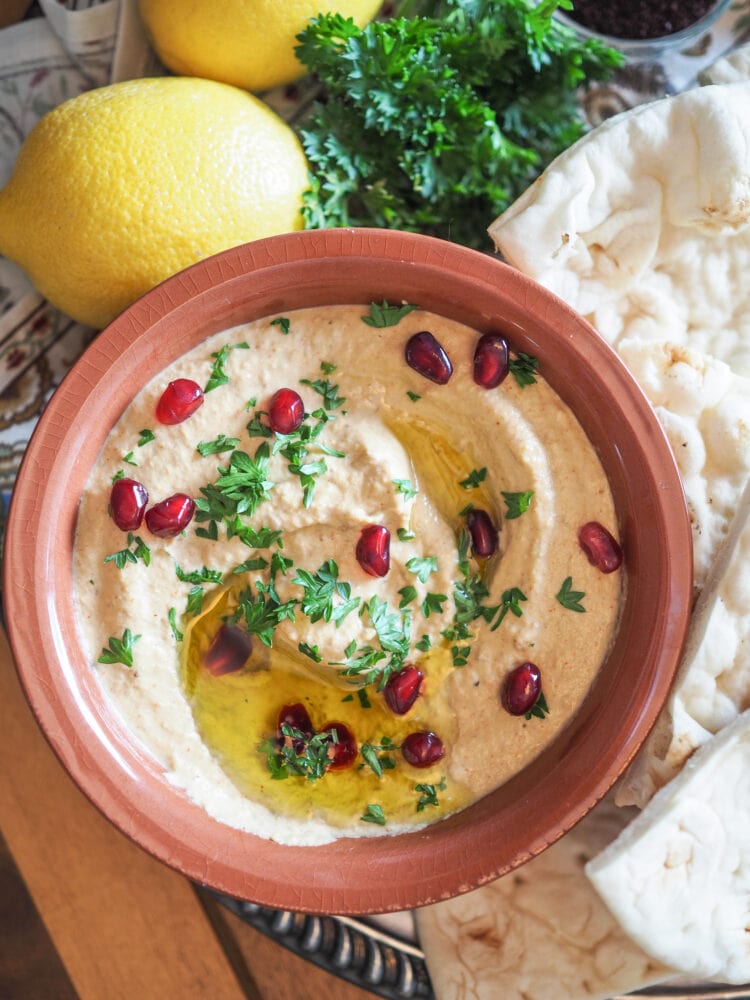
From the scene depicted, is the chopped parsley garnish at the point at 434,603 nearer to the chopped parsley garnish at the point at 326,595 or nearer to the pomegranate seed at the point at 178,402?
the chopped parsley garnish at the point at 326,595

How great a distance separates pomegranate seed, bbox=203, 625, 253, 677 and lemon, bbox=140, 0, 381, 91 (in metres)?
1.60

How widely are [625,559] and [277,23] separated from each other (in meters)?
1.74

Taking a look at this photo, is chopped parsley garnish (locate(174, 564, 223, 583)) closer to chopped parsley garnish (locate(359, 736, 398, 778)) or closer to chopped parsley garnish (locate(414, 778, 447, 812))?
chopped parsley garnish (locate(359, 736, 398, 778))

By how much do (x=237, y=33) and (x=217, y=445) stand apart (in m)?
1.17

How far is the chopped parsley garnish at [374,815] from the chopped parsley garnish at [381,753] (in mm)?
85

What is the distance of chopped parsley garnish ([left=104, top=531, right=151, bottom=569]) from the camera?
98.7 inches

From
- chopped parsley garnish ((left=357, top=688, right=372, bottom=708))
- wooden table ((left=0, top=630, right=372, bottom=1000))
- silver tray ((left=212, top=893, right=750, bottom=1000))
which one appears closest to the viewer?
chopped parsley garnish ((left=357, top=688, right=372, bottom=708))

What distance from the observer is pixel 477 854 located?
255 centimetres

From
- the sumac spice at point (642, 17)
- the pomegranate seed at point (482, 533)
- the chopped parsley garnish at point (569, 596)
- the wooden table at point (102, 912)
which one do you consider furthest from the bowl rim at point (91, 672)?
the sumac spice at point (642, 17)

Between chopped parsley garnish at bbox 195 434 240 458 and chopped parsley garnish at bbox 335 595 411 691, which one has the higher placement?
chopped parsley garnish at bbox 195 434 240 458

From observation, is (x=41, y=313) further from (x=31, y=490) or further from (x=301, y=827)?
(x=301, y=827)

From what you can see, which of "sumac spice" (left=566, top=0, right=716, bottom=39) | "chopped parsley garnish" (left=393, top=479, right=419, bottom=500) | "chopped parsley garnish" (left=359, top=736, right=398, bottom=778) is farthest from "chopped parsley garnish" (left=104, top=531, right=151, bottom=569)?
"sumac spice" (left=566, top=0, right=716, bottom=39)

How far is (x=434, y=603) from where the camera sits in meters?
2.63

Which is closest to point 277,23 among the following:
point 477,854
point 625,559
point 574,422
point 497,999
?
point 574,422
